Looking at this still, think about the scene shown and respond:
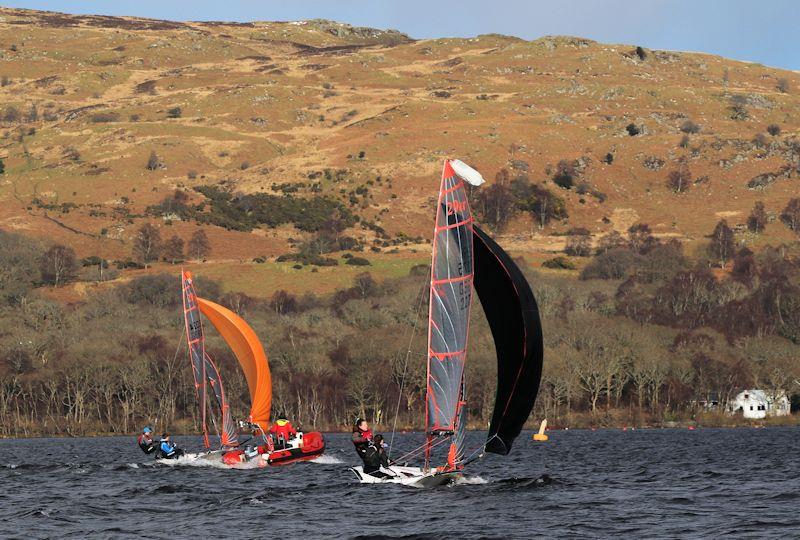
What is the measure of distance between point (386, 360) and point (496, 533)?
92.2m

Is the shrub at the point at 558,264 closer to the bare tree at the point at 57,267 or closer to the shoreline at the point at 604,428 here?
the shoreline at the point at 604,428

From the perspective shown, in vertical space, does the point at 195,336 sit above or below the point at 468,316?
above

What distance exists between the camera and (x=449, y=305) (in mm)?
45281

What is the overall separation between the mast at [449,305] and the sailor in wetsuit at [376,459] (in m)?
4.69

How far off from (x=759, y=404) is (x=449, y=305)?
100m

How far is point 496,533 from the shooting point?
133 feet

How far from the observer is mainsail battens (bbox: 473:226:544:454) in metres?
44.3

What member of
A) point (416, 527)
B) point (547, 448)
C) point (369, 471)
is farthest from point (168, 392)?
point (416, 527)

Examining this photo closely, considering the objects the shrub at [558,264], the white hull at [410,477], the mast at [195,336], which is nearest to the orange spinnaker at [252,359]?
the mast at [195,336]

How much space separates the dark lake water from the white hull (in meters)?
0.56

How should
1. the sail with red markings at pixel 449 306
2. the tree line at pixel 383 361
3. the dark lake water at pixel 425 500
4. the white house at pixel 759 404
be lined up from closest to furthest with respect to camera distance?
the dark lake water at pixel 425 500, the sail with red markings at pixel 449 306, the tree line at pixel 383 361, the white house at pixel 759 404

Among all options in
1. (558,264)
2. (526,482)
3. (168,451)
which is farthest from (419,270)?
(526,482)

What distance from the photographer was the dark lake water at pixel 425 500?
42.0 m

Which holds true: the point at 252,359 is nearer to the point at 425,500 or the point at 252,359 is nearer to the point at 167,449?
the point at 167,449
